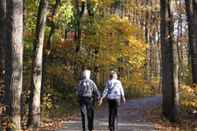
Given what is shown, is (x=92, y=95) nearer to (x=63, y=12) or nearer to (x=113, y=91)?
Result: (x=113, y=91)

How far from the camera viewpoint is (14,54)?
40.8ft

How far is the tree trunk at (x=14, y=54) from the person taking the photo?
12.2 metres

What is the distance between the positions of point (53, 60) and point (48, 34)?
4096 millimetres

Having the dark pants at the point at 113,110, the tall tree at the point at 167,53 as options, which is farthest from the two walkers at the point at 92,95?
the tall tree at the point at 167,53

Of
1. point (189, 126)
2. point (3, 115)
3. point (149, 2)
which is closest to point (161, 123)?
point (189, 126)

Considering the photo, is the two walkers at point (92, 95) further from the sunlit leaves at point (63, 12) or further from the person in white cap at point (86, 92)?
the sunlit leaves at point (63, 12)

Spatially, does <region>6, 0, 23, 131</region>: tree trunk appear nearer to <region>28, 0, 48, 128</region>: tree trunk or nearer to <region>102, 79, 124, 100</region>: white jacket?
<region>102, 79, 124, 100</region>: white jacket

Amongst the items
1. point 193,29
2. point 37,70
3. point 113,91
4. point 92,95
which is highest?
point 193,29

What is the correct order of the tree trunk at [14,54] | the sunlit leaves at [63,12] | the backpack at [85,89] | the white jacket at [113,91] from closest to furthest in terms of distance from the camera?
the tree trunk at [14,54] → the backpack at [85,89] → the white jacket at [113,91] → the sunlit leaves at [63,12]

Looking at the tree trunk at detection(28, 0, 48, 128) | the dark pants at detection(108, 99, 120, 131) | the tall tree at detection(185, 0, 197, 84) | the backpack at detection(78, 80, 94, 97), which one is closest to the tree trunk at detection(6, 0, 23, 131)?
the backpack at detection(78, 80, 94, 97)

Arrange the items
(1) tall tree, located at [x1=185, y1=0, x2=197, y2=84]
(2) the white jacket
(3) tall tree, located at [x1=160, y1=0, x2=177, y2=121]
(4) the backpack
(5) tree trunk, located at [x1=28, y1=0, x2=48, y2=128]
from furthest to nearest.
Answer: (1) tall tree, located at [x1=185, y1=0, x2=197, y2=84] → (3) tall tree, located at [x1=160, y1=0, x2=177, y2=121] → (5) tree trunk, located at [x1=28, y1=0, x2=48, y2=128] → (2) the white jacket → (4) the backpack

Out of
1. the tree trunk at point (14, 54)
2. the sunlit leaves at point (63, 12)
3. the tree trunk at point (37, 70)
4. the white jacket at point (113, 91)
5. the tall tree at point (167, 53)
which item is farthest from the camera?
the sunlit leaves at point (63, 12)

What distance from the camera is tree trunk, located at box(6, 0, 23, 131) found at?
12219 millimetres

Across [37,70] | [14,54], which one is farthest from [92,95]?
[14,54]
